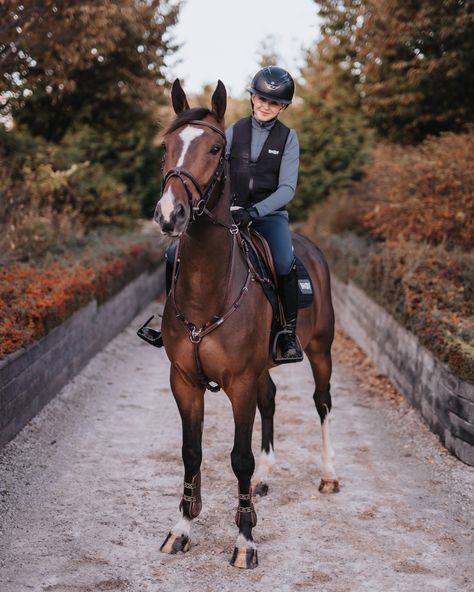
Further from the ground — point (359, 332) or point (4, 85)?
point (4, 85)

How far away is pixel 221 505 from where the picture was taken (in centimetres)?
542

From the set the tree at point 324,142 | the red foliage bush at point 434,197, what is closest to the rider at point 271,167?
the red foliage bush at point 434,197

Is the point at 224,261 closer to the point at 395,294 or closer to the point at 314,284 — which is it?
the point at 314,284

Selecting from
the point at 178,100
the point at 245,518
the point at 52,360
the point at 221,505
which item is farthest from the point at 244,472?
the point at 52,360

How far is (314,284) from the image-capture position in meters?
6.35

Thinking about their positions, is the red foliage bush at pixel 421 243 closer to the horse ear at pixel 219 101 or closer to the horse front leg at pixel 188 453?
the horse front leg at pixel 188 453

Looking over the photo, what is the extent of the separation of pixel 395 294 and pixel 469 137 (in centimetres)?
544

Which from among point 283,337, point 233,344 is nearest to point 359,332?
point 283,337

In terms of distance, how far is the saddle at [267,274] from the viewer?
4.88 metres

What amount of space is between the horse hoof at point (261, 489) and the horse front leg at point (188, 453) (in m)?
0.96

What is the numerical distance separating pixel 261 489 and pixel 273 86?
10.5 feet

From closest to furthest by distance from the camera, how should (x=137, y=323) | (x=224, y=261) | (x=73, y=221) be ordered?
(x=224, y=261)
(x=137, y=323)
(x=73, y=221)

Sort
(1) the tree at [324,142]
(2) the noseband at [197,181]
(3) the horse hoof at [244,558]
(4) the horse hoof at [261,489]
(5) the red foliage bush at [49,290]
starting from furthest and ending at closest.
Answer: (1) the tree at [324,142], (5) the red foliage bush at [49,290], (4) the horse hoof at [261,489], (3) the horse hoof at [244,558], (2) the noseband at [197,181]

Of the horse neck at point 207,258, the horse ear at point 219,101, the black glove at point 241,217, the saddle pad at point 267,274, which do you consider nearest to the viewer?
the horse ear at point 219,101
